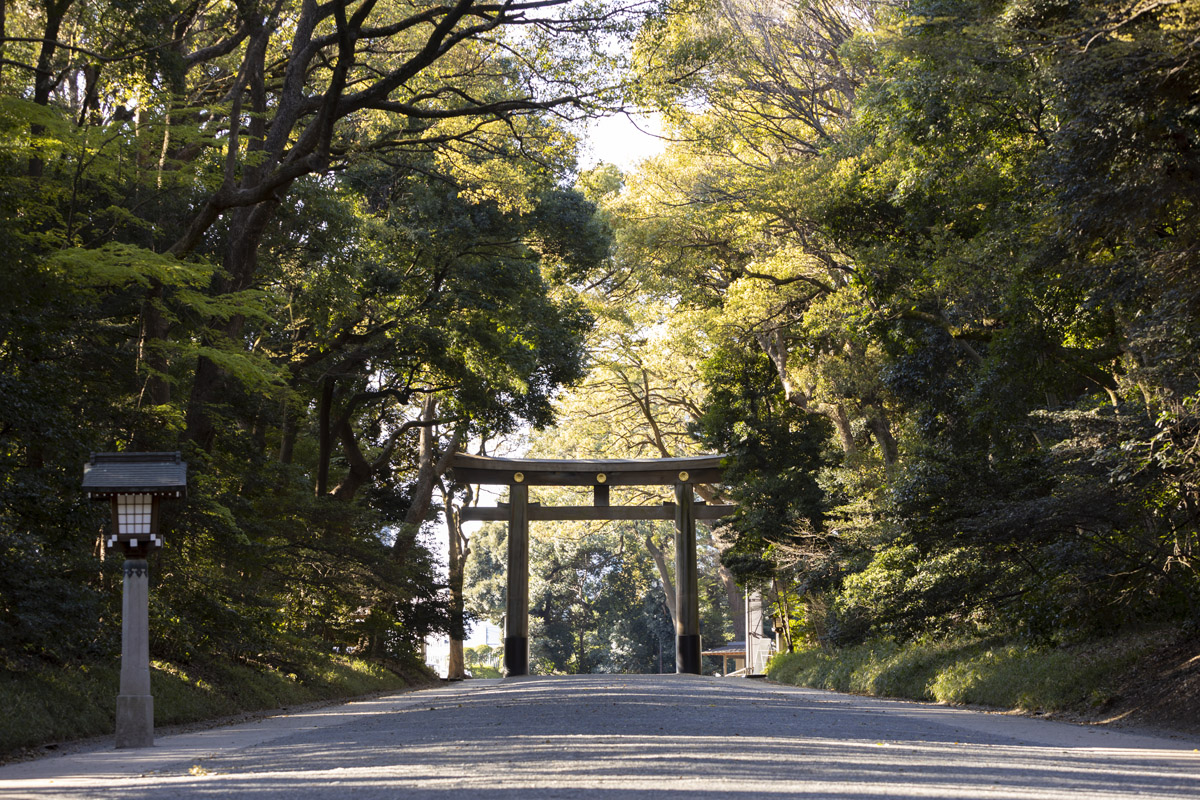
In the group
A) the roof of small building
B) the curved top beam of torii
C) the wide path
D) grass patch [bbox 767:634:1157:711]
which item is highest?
the curved top beam of torii

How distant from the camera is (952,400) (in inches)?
487

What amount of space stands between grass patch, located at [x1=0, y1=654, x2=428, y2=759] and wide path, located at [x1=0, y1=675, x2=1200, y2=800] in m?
0.60

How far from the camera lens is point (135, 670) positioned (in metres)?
6.90

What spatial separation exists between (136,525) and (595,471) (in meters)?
15.3

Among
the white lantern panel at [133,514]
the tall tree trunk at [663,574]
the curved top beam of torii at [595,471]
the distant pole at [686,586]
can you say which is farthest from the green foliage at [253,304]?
the tall tree trunk at [663,574]

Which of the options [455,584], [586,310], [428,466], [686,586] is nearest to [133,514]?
[455,584]

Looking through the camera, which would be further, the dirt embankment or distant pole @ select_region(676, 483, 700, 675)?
distant pole @ select_region(676, 483, 700, 675)

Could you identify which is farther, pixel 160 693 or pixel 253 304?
pixel 253 304

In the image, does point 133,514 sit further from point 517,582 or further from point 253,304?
point 517,582

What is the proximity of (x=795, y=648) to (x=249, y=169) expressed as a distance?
1341 centimetres

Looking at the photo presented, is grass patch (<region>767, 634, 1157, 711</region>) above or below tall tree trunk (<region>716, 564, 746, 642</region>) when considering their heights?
above

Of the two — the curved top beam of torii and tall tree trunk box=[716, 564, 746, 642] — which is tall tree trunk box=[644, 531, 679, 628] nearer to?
tall tree trunk box=[716, 564, 746, 642]

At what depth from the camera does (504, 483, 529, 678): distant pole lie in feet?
72.0

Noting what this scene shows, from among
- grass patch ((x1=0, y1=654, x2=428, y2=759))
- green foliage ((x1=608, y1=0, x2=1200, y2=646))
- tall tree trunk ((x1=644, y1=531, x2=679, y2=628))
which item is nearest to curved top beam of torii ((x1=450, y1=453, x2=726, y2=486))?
green foliage ((x1=608, y1=0, x2=1200, y2=646))
